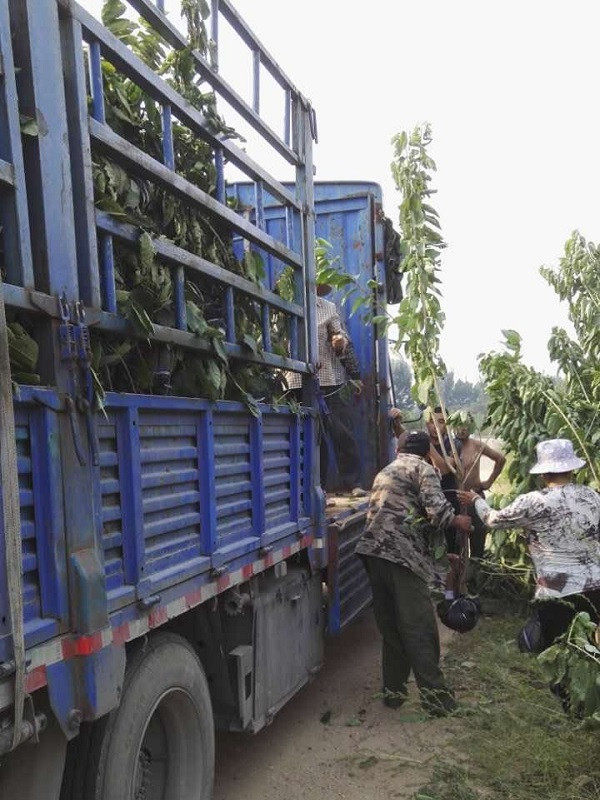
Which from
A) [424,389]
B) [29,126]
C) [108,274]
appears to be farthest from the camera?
[424,389]

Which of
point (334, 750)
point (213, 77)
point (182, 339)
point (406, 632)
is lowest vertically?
point (334, 750)

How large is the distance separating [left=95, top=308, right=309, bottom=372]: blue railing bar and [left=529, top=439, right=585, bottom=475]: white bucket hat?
56.5 inches

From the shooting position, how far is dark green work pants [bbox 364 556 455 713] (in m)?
4.17

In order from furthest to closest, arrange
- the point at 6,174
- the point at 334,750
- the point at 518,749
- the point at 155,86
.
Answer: the point at 334,750
the point at 518,749
the point at 155,86
the point at 6,174

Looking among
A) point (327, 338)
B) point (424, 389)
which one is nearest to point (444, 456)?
point (424, 389)

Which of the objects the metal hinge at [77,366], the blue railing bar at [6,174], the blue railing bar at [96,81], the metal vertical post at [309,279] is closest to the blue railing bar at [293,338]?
the metal vertical post at [309,279]

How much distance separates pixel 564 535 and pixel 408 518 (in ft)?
2.91

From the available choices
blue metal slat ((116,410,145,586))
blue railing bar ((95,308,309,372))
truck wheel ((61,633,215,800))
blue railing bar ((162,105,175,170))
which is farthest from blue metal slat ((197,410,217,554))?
blue railing bar ((162,105,175,170))

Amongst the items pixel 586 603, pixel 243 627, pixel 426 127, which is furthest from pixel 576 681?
pixel 426 127

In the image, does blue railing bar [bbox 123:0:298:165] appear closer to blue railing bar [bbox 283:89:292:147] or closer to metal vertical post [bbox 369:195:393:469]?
blue railing bar [bbox 283:89:292:147]

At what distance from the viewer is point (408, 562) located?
423cm

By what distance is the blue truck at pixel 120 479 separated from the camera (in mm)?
1886

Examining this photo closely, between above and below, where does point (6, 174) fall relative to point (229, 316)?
above

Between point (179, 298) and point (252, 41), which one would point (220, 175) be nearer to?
point (179, 298)
